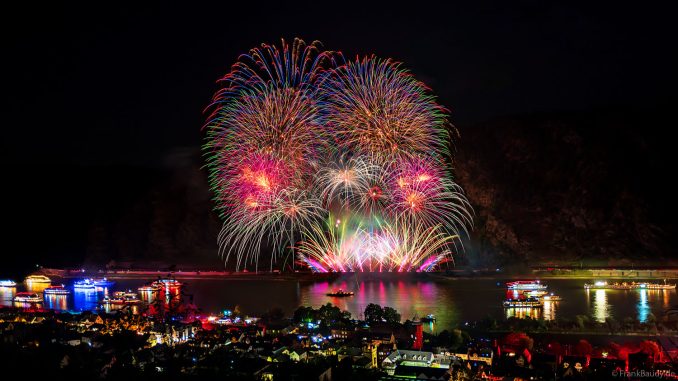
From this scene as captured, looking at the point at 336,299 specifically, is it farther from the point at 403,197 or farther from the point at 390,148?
the point at 390,148

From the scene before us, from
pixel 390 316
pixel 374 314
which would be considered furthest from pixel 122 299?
pixel 390 316

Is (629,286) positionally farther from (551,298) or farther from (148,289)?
(148,289)

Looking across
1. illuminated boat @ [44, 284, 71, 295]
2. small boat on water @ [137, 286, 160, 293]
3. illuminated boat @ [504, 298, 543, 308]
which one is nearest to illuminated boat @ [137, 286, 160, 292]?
small boat on water @ [137, 286, 160, 293]

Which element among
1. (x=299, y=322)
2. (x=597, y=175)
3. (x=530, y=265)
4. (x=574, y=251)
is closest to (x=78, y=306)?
(x=299, y=322)

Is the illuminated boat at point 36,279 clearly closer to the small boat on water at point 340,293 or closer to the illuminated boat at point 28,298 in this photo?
the illuminated boat at point 28,298

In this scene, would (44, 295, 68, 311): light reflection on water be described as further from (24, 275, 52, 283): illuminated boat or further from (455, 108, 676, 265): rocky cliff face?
(455, 108, 676, 265): rocky cliff face

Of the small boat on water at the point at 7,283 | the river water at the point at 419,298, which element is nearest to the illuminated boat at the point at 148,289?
the river water at the point at 419,298
